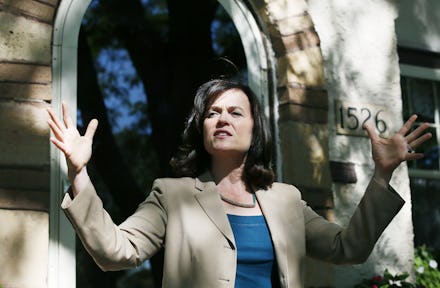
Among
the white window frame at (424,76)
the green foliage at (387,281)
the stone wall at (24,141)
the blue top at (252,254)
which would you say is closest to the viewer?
the blue top at (252,254)

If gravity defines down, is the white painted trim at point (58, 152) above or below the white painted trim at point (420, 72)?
below

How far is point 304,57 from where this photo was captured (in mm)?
5164

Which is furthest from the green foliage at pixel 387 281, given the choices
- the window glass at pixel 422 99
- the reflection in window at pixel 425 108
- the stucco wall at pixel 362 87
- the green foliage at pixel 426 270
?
the window glass at pixel 422 99

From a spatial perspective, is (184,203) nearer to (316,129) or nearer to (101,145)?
(316,129)

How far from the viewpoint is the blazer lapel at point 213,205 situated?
2.67m

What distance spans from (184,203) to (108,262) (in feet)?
1.25

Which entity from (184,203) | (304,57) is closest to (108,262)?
(184,203)

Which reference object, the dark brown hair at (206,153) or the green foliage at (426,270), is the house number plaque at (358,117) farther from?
the dark brown hair at (206,153)

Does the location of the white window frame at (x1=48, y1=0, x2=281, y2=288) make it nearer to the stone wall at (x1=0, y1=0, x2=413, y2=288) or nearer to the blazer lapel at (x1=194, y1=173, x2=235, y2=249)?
the stone wall at (x1=0, y1=0, x2=413, y2=288)

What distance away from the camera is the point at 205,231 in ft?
8.77

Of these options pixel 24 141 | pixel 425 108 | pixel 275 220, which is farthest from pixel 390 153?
pixel 425 108

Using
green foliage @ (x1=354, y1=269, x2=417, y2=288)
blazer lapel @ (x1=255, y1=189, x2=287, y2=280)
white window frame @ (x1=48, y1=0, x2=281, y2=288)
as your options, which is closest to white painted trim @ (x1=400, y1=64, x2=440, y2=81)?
white window frame @ (x1=48, y1=0, x2=281, y2=288)

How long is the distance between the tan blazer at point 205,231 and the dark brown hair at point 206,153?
6 centimetres

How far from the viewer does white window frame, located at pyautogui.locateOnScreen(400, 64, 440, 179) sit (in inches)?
252
